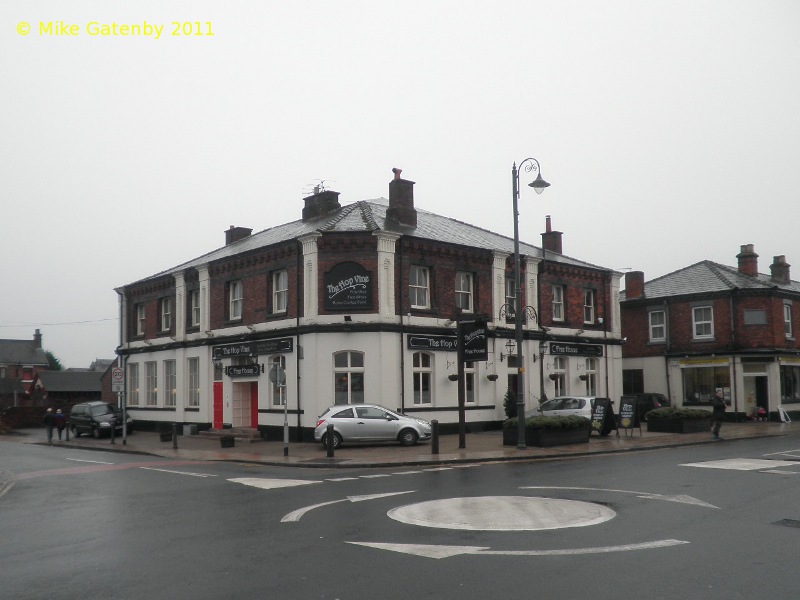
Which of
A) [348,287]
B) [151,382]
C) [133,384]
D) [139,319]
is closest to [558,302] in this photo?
[348,287]

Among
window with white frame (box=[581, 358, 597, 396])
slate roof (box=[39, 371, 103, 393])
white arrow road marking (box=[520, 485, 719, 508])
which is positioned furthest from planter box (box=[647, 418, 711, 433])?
slate roof (box=[39, 371, 103, 393])

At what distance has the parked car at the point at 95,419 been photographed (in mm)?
34344

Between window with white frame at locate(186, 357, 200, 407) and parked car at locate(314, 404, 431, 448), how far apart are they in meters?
11.9

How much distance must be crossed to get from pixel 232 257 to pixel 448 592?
26.5m

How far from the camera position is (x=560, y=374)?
35.2 m

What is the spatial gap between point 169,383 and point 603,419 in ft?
68.8

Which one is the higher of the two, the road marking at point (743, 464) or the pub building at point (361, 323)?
the pub building at point (361, 323)

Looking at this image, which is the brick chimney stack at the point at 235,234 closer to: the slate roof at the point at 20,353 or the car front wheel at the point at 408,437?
the car front wheel at the point at 408,437

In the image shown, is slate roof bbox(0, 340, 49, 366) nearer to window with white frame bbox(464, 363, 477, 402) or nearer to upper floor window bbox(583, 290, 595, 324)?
upper floor window bbox(583, 290, 595, 324)

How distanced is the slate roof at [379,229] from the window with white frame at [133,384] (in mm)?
5628

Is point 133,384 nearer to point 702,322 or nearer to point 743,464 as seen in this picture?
point 702,322

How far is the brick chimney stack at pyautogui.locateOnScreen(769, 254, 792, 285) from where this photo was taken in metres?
42.4

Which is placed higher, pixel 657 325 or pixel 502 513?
pixel 657 325

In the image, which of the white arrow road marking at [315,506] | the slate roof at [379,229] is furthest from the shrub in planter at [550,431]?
the white arrow road marking at [315,506]
